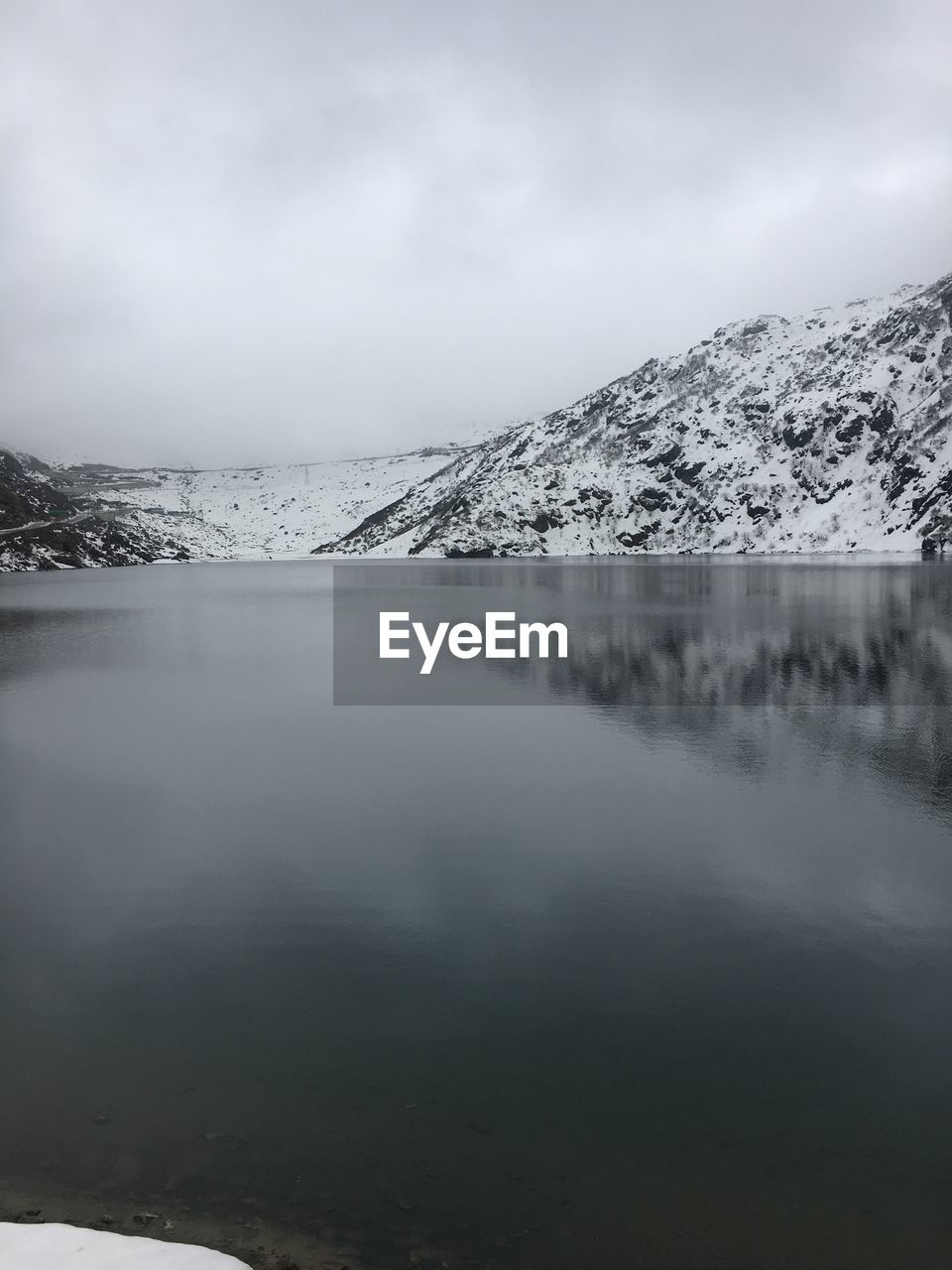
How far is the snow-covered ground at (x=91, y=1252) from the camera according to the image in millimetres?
7414

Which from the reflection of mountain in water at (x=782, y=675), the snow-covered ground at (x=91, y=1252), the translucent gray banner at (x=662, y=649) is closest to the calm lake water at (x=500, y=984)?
the reflection of mountain in water at (x=782, y=675)

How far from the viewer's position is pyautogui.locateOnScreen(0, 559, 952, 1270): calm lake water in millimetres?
8828

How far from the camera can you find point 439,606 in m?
83.3

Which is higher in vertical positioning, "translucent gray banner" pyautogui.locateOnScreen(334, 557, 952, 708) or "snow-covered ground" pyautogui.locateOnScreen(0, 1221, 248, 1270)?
"translucent gray banner" pyautogui.locateOnScreen(334, 557, 952, 708)

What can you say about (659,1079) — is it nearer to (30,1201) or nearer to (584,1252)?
(584,1252)

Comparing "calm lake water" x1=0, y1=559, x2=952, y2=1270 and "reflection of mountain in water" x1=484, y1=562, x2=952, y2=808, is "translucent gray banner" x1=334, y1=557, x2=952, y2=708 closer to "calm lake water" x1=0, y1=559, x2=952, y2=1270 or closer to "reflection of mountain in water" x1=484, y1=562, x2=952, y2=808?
"reflection of mountain in water" x1=484, y1=562, x2=952, y2=808

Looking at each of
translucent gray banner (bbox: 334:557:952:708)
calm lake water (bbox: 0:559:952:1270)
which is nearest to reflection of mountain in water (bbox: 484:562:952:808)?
translucent gray banner (bbox: 334:557:952:708)

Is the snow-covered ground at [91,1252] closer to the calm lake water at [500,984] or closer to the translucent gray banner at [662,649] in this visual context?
the calm lake water at [500,984]

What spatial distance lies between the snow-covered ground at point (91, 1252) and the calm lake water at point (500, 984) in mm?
813

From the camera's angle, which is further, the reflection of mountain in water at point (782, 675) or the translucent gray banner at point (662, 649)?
the translucent gray banner at point (662, 649)

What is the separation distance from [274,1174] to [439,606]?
7475 cm

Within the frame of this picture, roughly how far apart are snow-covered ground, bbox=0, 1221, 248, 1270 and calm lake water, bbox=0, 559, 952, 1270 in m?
0.81

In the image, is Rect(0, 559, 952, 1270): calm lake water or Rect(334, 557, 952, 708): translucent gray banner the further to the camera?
Rect(334, 557, 952, 708): translucent gray banner

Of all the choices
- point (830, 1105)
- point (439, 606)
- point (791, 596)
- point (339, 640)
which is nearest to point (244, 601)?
point (439, 606)
